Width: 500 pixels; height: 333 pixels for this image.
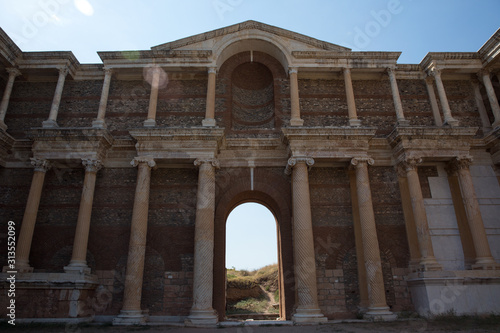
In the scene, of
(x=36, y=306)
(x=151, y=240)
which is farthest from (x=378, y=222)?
(x=36, y=306)

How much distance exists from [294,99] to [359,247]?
23.4ft

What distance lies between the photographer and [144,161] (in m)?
13.7

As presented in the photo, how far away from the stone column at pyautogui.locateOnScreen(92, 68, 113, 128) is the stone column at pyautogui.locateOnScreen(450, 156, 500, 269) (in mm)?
15670

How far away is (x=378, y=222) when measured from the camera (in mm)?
14195

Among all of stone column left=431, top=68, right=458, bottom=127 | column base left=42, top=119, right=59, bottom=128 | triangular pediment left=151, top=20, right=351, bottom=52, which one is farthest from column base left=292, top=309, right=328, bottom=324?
column base left=42, top=119, right=59, bottom=128

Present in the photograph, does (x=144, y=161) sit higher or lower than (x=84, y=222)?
higher

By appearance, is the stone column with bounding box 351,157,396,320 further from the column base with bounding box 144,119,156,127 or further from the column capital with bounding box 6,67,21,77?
the column capital with bounding box 6,67,21,77

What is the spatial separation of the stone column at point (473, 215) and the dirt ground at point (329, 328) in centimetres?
278

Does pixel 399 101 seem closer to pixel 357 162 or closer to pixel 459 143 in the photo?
pixel 459 143

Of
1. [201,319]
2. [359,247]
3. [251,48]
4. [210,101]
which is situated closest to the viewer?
[201,319]

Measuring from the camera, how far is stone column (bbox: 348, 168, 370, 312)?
12992mm

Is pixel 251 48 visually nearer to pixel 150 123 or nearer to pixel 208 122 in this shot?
pixel 208 122

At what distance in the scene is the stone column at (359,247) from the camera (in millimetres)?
12992

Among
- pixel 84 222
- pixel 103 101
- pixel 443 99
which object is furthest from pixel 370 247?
pixel 103 101
